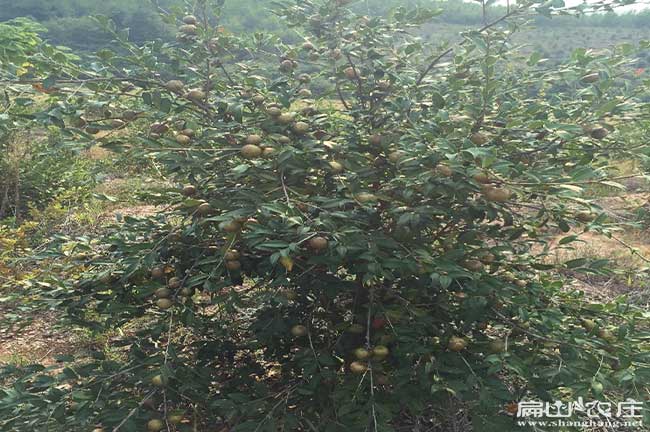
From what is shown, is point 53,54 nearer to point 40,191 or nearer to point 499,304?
point 499,304

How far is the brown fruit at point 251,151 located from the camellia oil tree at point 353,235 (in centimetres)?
2

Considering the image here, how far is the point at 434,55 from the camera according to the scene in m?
2.02

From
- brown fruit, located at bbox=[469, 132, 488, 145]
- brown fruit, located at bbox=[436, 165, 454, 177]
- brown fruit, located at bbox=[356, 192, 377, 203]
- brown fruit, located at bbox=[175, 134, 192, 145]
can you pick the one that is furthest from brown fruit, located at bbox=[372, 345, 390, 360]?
brown fruit, located at bbox=[175, 134, 192, 145]

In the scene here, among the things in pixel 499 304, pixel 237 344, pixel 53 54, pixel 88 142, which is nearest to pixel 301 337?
pixel 237 344

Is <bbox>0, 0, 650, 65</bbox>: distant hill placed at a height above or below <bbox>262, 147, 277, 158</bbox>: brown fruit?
below

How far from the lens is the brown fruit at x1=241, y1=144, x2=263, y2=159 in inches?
62.1

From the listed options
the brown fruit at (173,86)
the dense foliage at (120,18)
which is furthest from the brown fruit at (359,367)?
the dense foliage at (120,18)

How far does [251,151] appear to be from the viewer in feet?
5.17

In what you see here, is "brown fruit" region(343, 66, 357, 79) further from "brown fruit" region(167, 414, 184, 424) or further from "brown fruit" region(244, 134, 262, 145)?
"brown fruit" region(167, 414, 184, 424)

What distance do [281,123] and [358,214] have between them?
1.15ft

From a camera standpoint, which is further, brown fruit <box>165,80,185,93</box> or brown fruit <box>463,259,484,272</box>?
brown fruit <box>165,80,185,93</box>

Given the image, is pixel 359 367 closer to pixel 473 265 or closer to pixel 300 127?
pixel 473 265

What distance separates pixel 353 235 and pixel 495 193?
0.37 metres

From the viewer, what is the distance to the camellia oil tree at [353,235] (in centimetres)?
152
